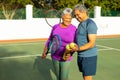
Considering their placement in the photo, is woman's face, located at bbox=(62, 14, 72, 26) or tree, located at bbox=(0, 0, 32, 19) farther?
tree, located at bbox=(0, 0, 32, 19)

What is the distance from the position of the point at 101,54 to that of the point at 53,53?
6.98 metres

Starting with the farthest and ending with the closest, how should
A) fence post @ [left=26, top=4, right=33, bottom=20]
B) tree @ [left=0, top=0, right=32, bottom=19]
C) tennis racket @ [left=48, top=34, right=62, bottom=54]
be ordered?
tree @ [left=0, top=0, right=32, bottom=19], fence post @ [left=26, top=4, right=33, bottom=20], tennis racket @ [left=48, top=34, right=62, bottom=54]

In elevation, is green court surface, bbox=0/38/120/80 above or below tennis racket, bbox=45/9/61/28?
below

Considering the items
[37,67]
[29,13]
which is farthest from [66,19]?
[29,13]

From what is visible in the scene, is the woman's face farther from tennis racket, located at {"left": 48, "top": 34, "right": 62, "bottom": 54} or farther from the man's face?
the man's face

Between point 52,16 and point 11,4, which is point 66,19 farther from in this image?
point 11,4

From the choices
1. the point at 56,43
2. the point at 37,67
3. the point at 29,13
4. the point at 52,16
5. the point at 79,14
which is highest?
the point at 79,14

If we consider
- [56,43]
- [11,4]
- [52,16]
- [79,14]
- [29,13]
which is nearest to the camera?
[79,14]

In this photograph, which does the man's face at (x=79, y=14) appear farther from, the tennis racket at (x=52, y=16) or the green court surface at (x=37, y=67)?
the green court surface at (x=37, y=67)

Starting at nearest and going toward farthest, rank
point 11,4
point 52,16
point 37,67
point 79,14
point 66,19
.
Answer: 1. point 79,14
2. point 66,19
3. point 37,67
4. point 52,16
5. point 11,4

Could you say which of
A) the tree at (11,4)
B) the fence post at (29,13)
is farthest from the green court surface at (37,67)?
the tree at (11,4)

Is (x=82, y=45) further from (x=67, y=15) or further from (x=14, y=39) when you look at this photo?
(x=14, y=39)

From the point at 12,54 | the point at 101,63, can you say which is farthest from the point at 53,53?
the point at 12,54

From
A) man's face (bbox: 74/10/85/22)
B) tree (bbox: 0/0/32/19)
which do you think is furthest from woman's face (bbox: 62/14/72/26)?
tree (bbox: 0/0/32/19)
